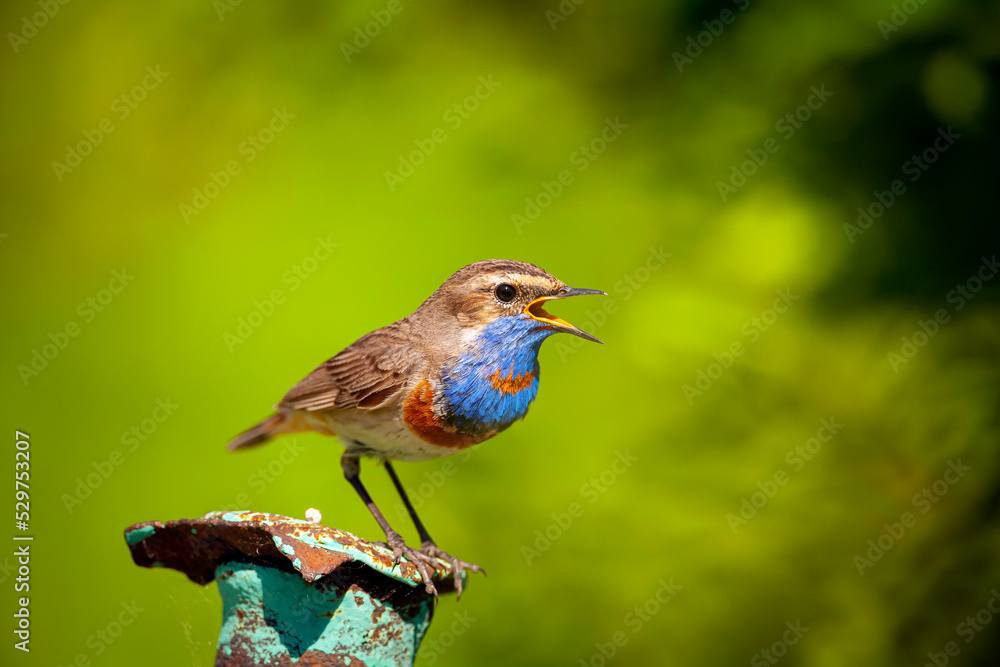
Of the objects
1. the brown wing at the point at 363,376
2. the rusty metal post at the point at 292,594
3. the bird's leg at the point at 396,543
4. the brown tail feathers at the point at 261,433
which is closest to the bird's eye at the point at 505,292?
the brown wing at the point at 363,376

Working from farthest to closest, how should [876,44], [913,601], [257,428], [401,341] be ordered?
[876,44] < [913,601] < [257,428] < [401,341]

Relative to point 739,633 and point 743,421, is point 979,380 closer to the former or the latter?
point 743,421

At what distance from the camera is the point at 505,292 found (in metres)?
3.51

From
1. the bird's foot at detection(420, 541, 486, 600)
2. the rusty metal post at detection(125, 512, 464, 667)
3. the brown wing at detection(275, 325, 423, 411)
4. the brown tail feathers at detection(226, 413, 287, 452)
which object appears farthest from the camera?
the brown tail feathers at detection(226, 413, 287, 452)

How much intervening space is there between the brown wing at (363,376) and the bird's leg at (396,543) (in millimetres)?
291

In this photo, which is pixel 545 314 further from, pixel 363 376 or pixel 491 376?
pixel 363 376

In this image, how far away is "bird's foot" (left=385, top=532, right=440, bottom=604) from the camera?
283 centimetres

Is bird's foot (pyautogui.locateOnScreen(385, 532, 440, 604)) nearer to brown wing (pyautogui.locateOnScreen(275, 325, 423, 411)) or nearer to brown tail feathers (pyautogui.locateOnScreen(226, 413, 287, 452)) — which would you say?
brown wing (pyautogui.locateOnScreen(275, 325, 423, 411))

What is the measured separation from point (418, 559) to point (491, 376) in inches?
29.3

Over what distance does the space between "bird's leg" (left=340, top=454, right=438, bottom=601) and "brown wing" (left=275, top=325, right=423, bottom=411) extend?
0.96 ft

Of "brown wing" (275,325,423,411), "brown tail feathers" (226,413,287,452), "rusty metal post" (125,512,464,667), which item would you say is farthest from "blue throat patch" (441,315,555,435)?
"brown tail feathers" (226,413,287,452)

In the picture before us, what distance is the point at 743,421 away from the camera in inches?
193

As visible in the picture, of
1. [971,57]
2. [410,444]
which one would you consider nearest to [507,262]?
[410,444]

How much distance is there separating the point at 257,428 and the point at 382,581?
1704 millimetres
